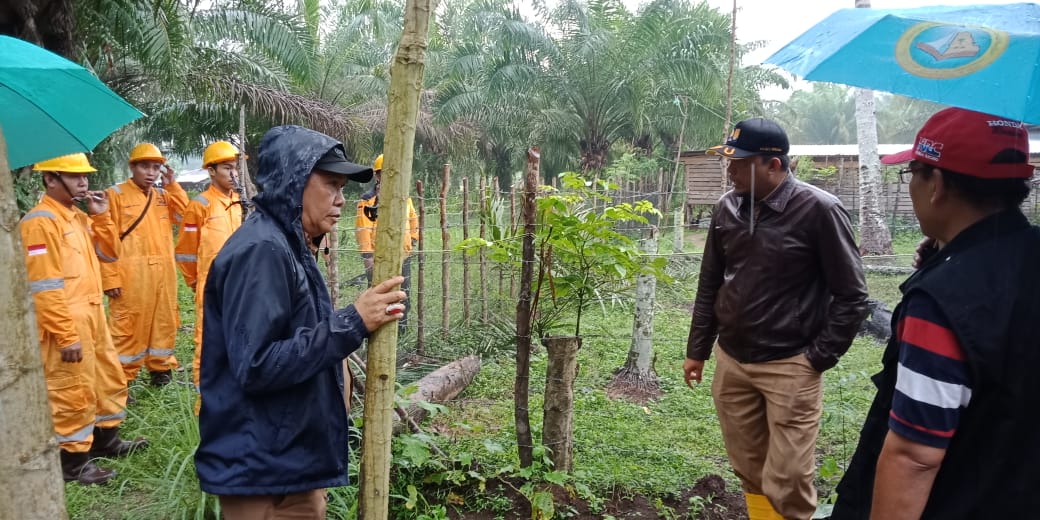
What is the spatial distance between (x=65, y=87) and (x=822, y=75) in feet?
9.15

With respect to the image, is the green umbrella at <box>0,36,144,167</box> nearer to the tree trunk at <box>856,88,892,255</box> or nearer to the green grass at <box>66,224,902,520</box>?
the green grass at <box>66,224,902,520</box>

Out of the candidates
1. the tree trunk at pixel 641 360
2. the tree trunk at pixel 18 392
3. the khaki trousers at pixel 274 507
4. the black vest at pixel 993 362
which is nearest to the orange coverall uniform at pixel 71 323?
the khaki trousers at pixel 274 507

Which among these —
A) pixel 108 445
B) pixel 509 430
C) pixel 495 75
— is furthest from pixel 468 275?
pixel 495 75

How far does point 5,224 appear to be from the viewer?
3.39ft

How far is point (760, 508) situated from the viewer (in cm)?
312

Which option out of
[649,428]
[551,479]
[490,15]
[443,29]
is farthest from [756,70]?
[551,479]

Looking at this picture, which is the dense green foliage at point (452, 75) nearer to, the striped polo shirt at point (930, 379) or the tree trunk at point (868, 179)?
the tree trunk at point (868, 179)

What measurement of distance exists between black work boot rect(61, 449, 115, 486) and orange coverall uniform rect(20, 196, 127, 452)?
82 millimetres

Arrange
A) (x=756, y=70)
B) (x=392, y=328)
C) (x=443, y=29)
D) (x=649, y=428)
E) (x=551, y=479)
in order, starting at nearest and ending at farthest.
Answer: (x=392, y=328)
(x=551, y=479)
(x=649, y=428)
(x=756, y=70)
(x=443, y=29)

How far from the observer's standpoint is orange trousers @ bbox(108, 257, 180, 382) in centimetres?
542

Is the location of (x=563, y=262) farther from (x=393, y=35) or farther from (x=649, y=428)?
(x=393, y=35)

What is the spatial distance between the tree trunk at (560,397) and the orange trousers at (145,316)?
3663 mm

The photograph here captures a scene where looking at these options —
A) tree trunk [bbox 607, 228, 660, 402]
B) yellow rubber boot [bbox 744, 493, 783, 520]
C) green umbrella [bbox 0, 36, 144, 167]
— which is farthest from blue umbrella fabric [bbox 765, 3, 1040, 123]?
tree trunk [bbox 607, 228, 660, 402]

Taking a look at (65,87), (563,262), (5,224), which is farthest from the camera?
(563,262)
